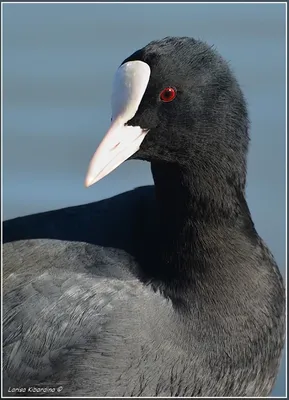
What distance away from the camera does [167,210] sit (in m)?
4.39

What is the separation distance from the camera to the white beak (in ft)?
13.3

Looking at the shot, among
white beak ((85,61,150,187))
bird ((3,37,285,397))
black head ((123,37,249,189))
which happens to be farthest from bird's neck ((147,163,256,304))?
white beak ((85,61,150,187))

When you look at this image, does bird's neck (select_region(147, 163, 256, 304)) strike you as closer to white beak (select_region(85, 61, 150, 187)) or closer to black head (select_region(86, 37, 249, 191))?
black head (select_region(86, 37, 249, 191))

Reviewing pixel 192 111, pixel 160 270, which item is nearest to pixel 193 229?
pixel 160 270

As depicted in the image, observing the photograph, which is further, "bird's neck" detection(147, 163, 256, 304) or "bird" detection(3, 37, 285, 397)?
"bird's neck" detection(147, 163, 256, 304)

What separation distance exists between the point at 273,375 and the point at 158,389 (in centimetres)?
55

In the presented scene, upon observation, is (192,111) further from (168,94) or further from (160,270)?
(160,270)

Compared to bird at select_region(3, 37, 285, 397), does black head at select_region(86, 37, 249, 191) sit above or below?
above

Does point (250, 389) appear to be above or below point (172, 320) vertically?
below

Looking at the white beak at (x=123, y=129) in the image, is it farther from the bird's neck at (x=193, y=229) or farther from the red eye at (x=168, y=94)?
the bird's neck at (x=193, y=229)

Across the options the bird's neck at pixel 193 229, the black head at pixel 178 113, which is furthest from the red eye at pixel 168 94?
the bird's neck at pixel 193 229

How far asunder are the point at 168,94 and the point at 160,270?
0.66 meters

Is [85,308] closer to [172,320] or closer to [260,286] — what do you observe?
[172,320]

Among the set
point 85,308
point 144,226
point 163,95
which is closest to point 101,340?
point 85,308
